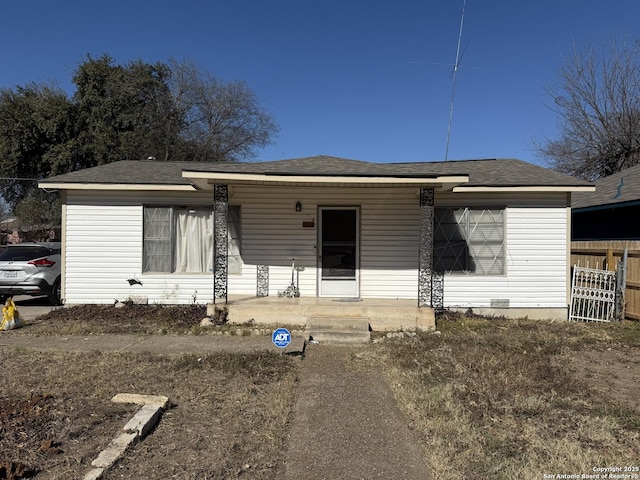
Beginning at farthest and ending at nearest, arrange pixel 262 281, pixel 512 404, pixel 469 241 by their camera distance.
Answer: pixel 262 281
pixel 469 241
pixel 512 404

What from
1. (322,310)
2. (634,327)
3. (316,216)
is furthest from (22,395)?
(634,327)

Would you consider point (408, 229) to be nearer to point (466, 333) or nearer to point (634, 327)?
point (466, 333)

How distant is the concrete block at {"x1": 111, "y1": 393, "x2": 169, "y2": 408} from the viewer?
4172mm

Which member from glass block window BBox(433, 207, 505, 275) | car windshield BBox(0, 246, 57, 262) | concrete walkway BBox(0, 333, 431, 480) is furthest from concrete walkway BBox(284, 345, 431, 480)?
car windshield BBox(0, 246, 57, 262)

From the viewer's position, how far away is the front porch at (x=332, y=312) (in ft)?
25.7

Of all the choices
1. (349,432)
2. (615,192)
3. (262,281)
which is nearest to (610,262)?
(615,192)

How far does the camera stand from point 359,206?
9.26 metres

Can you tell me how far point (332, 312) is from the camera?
26.4 ft

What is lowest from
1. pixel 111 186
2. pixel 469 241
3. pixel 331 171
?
pixel 469 241

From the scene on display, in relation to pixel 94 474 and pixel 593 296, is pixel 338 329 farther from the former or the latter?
pixel 593 296

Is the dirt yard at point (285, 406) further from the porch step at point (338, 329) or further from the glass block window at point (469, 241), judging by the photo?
the glass block window at point (469, 241)

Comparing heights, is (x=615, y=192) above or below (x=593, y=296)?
above

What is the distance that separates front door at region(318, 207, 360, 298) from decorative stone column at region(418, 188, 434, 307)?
5.01 feet

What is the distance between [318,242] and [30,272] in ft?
21.0
